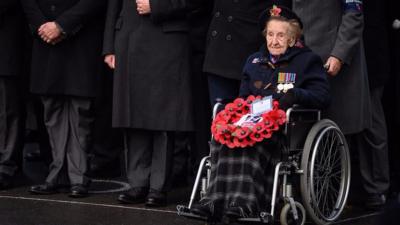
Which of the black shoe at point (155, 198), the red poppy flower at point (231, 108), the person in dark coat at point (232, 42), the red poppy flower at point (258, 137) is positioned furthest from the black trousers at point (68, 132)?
the red poppy flower at point (258, 137)

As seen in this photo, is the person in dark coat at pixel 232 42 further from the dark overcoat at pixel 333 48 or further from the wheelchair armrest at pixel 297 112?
the wheelchair armrest at pixel 297 112

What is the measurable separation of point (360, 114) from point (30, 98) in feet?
9.39

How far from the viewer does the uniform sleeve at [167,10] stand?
573 cm

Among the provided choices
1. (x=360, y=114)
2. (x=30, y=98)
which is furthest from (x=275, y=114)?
(x=30, y=98)

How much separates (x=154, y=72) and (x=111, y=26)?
1.56 ft

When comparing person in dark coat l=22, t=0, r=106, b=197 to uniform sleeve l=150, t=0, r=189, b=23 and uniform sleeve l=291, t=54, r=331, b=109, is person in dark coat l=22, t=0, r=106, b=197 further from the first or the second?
uniform sleeve l=291, t=54, r=331, b=109

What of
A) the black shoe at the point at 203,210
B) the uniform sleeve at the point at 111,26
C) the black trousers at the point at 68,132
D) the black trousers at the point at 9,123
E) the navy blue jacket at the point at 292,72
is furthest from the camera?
the black trousers at the point at 9,123

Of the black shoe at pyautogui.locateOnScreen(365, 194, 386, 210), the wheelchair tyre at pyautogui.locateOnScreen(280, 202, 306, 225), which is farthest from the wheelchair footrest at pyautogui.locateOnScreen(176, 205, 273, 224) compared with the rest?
the black shoe at pyautogui.locateOnScreen(365, 194, 386, 210)

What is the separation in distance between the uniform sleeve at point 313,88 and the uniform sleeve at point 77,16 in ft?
6.14

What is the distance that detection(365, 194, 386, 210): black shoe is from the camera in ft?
18.9

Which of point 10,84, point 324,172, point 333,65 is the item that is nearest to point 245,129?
point 324,172

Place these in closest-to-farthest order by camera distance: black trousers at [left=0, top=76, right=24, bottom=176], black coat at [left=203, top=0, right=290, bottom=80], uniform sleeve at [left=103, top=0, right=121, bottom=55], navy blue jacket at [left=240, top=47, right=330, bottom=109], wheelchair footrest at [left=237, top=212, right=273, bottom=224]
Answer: wheelchair footrest at [left=237, top=212, right=273, bottom=224] < navy blue jacket at [left=240, top=47, right=330, bottom=109] < black coat at [left=203, top=0, right=290, bottom=80] < uniform sleeve at [left=103, top=0, right=121, bottom=55] < black trousers at [left=0, top=76, right=24, bottom=176]

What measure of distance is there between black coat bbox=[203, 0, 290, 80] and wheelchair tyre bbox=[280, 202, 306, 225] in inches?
48.8

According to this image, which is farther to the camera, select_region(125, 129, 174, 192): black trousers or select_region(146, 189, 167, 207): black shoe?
select_region(125, 129, 174, 192): black trousers
